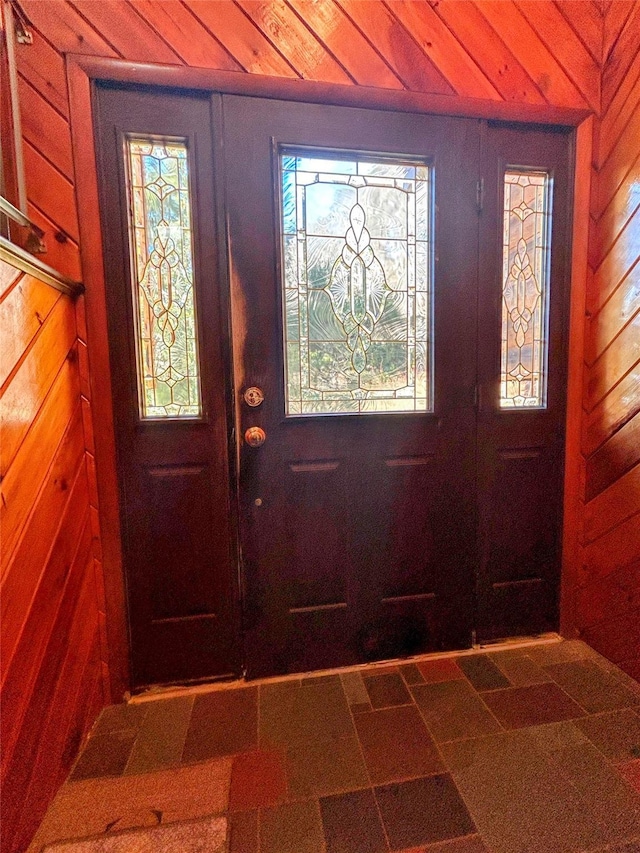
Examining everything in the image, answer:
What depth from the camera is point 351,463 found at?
5.14ft

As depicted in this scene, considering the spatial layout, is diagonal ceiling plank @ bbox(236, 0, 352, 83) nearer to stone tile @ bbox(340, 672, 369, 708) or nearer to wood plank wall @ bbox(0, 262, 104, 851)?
wood plank wall @ bbox(0, 262, 104, 851)

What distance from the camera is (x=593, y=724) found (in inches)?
52.4

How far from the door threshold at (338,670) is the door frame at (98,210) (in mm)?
117

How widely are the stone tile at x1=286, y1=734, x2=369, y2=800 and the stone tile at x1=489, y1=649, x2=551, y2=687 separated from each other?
2.27ft

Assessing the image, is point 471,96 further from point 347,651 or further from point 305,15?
point 347,651

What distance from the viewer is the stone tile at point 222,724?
1.28m

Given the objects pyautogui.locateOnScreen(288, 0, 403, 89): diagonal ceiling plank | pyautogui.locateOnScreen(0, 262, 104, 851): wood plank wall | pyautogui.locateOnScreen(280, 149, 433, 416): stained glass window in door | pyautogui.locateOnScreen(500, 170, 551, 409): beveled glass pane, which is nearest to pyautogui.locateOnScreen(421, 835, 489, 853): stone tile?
pyautogui.locateOnScreen(0, 262, 104, 851): wood plank wall

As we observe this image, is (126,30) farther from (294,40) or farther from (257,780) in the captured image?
(257,780)

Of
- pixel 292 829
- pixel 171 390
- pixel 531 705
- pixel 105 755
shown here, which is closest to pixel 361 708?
pixel 292 829

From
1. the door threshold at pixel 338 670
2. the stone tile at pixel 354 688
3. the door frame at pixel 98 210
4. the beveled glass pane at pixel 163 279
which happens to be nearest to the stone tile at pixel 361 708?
the stone tile at pixel 354 688

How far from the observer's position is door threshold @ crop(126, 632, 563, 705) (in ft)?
4.95

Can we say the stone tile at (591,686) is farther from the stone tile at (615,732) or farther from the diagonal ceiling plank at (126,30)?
the diagonal ceiling plank at (126,30)

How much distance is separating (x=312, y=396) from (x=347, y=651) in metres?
1.04

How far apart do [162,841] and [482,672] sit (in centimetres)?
120
